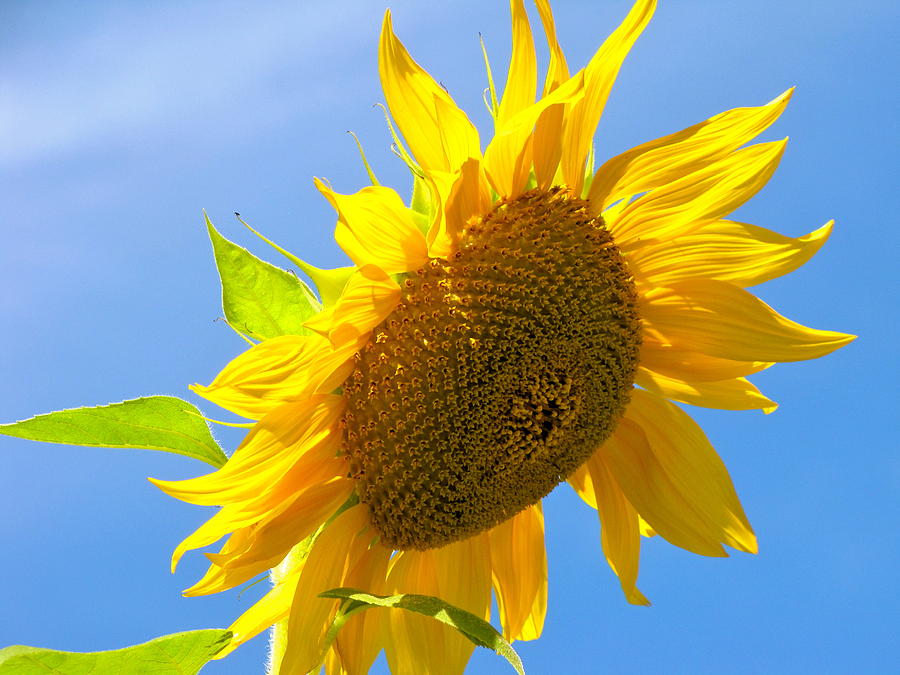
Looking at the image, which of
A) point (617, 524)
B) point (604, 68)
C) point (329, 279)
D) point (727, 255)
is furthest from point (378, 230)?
point (617, 524)

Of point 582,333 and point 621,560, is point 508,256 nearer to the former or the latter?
point 582,333

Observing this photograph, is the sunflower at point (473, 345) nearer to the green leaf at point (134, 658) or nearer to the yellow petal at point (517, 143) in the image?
the yellow petal at point (517, 143)

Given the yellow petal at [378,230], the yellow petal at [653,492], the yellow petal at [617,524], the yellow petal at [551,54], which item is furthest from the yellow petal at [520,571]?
the yellow petal at [551,54]

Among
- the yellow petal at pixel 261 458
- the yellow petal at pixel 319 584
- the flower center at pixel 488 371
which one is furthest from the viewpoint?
the yellow petal at pixel 319 584

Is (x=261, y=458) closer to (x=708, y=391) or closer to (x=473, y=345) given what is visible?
(x=473, y=345)

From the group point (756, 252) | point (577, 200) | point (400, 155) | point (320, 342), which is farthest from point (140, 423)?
point (756, 252)

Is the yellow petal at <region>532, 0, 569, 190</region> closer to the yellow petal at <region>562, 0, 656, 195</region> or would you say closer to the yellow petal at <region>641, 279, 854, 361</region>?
the yellow petal at <region>562, 0, 656, 195</region>
